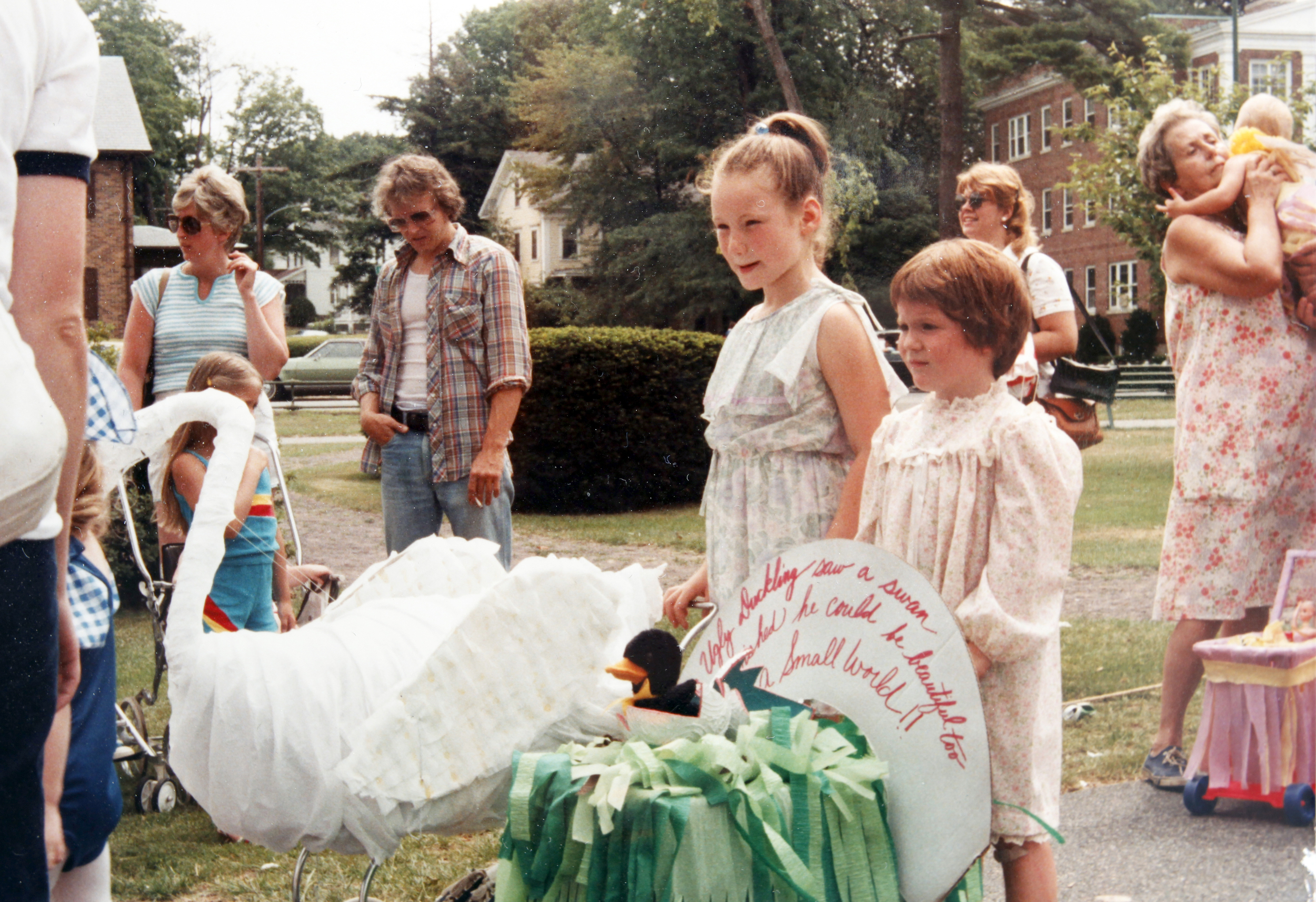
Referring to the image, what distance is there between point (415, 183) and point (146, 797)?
6.77ft

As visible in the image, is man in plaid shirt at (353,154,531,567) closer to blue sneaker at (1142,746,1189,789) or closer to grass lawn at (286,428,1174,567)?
blue sneaker at (1142,746,1189,789)

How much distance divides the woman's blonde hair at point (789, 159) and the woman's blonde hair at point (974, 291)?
36 centimetres

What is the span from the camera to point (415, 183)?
3.64m

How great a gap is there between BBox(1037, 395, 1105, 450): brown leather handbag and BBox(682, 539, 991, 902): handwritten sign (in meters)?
2.75

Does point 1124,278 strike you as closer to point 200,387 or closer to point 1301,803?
point 1301,803

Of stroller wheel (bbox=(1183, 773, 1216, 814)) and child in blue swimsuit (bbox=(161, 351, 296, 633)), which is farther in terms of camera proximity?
child in blue swimsuit (bbox=(161, 351, 296, 633))

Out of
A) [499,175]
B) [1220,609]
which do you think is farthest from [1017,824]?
[499,175]

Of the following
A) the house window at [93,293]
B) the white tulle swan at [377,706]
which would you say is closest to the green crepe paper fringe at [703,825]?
the white tulle swan at [377,706]

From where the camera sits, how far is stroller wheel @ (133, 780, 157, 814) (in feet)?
12.4

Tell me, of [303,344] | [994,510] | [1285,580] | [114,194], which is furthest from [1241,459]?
[303,344]

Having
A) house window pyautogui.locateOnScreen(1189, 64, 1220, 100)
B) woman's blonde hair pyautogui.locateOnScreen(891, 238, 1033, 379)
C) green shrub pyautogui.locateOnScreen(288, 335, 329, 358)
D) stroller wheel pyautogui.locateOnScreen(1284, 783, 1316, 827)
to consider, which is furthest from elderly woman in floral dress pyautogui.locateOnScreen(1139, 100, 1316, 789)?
green shrub pyautogui.locateOnScreen(288, 335, 329, 358)

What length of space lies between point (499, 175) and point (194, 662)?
577 inches

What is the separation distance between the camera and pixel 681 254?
76.8 feet

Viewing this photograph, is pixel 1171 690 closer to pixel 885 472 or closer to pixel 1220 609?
pixel 1220 609
